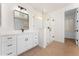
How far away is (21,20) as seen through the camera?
2.32 m

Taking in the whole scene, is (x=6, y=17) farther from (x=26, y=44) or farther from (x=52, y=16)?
(x=52, y=16)

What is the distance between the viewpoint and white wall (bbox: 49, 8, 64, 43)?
13.2 ft

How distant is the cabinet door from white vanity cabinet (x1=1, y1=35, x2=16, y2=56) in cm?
18

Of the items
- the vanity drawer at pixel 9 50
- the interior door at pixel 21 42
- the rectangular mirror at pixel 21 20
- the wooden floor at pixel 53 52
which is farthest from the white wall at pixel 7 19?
the wooden floor at pixel 53 52

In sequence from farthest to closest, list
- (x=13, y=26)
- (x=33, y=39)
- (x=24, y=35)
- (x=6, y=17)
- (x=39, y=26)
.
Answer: (x=39, y=26) < (x=33, y=39) < (x=24, y=35) < (x=13, y=26) < (x=6, y=17)

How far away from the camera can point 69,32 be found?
16.3ft

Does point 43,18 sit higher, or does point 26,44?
point 43,18

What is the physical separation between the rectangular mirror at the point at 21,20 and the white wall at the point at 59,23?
1.92m

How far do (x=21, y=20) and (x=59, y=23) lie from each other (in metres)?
2.52

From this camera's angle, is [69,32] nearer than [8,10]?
No

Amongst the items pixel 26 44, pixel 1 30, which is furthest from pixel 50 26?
pixel 1 30

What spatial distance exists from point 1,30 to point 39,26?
1.79m

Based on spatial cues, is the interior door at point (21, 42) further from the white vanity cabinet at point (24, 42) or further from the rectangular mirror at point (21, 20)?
the rectangular mirror at point (21, 20)

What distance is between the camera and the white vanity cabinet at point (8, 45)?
1.59 meters
